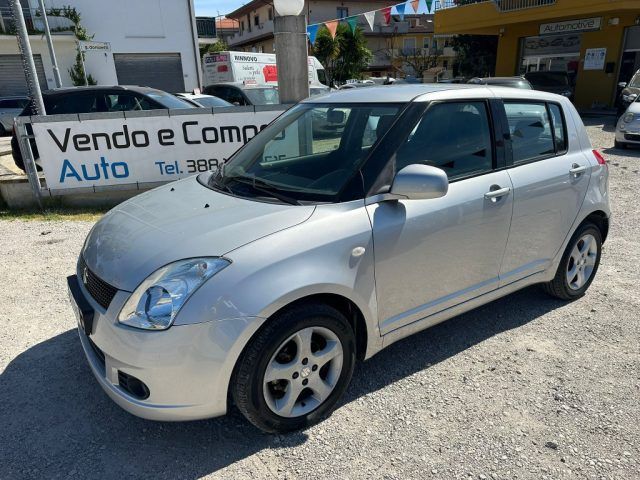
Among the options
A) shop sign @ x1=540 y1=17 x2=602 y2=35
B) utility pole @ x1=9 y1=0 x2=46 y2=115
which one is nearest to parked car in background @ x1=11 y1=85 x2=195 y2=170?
utility pole @ x1=9 y1=0 x2=46 y2=115

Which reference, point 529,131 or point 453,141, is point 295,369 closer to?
point 453,141

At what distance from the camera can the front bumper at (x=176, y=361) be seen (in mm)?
2154

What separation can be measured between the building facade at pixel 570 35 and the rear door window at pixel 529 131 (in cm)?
1703

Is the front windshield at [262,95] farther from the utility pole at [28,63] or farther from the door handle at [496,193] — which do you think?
Answer: the door handle at [496,193]

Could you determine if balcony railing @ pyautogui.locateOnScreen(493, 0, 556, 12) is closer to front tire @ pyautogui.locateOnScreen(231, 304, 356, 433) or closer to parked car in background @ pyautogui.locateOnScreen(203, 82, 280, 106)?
parked car in background @ pyautogui.locateOnScreen(203, 82, 280, 106)

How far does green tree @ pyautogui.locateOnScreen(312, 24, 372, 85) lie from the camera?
1596 inches

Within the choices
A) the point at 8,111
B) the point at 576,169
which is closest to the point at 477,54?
the point at 8,111

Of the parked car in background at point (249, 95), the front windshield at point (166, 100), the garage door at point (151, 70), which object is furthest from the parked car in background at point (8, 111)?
the front windshield at point (166, 100)

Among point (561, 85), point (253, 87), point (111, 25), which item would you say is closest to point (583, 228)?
point (253, 87)

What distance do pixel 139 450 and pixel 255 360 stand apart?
0.83 metres

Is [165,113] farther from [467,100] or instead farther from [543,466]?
[543,466]

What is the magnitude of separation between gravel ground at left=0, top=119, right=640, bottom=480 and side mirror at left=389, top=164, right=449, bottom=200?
121 cm

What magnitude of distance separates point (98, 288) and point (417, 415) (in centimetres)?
185

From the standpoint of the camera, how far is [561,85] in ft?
62.3
